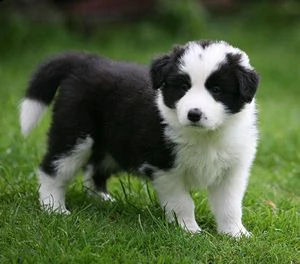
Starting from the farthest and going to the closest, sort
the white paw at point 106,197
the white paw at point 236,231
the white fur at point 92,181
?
the white fur at point 92,181 → the white paw at point 106,197 → the white paw at point 236,231

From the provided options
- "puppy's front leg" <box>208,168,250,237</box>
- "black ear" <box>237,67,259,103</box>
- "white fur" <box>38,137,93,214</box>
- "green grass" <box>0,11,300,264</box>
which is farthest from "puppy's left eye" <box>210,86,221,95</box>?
"white fur" <box>38,137,93,214</box>

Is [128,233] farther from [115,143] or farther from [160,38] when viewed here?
[160,38]

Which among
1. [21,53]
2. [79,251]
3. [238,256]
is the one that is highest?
[79,251]

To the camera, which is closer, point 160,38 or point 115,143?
point 115,143

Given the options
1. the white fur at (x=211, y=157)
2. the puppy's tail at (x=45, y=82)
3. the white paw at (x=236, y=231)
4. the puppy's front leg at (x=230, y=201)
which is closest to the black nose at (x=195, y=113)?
the white fur at (x=211, y=157)

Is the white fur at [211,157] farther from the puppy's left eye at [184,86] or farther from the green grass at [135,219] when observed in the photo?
the green grass at [135,219]

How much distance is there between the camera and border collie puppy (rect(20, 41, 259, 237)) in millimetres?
4332

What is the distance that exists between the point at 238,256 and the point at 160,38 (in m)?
11.0

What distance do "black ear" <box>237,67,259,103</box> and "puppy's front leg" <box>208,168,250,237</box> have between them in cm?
60

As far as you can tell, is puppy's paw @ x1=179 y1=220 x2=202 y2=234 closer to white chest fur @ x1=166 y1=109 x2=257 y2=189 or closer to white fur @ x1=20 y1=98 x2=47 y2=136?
white chest fur @ x1=166 y1=109 x2=257 y2=189

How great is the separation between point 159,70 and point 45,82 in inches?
47.4

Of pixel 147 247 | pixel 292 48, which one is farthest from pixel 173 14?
pixel 147 247

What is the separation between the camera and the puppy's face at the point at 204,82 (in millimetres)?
4199

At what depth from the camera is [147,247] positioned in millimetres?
4191
